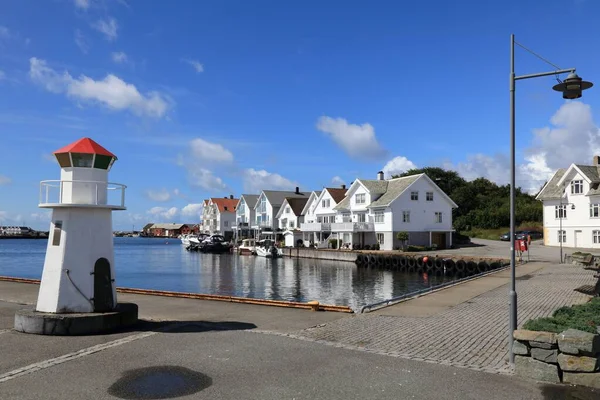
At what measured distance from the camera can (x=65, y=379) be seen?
7762 mm

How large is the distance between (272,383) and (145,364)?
8.41 ft

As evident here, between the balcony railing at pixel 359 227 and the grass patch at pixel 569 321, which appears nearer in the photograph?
the grass patch at pixel 569 321

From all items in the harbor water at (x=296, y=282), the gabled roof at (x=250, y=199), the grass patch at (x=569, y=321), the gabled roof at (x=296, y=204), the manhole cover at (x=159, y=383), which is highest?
the gabled roof at (x=250, y=199)

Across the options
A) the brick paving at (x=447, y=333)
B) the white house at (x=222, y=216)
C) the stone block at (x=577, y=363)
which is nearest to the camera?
the stone block at (x=577, y=363)

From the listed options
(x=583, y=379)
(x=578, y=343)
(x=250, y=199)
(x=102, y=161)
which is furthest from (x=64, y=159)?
(x=250, y=199)

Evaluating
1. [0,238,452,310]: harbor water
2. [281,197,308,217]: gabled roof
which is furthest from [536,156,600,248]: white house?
[281,197,308,217]: gabled roof

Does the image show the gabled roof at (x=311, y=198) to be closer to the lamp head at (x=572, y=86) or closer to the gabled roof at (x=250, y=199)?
the gabled roof at (x=250, y=199)

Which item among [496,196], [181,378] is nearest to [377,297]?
[181,378]

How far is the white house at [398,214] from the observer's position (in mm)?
62094

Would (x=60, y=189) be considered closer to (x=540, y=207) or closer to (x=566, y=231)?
(x=566, y=231)

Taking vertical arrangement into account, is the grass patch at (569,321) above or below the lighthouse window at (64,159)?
below

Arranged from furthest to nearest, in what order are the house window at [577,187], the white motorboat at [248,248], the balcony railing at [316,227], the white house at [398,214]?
the white motorboat at [248,248] < the balcony railing at [316,227] < the white house at [398,214] < the house window at [577,187]

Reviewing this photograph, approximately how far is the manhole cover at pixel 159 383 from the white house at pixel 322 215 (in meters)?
64.0

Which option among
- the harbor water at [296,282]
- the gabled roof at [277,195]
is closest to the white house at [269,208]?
the gabled roof at [277,195]
